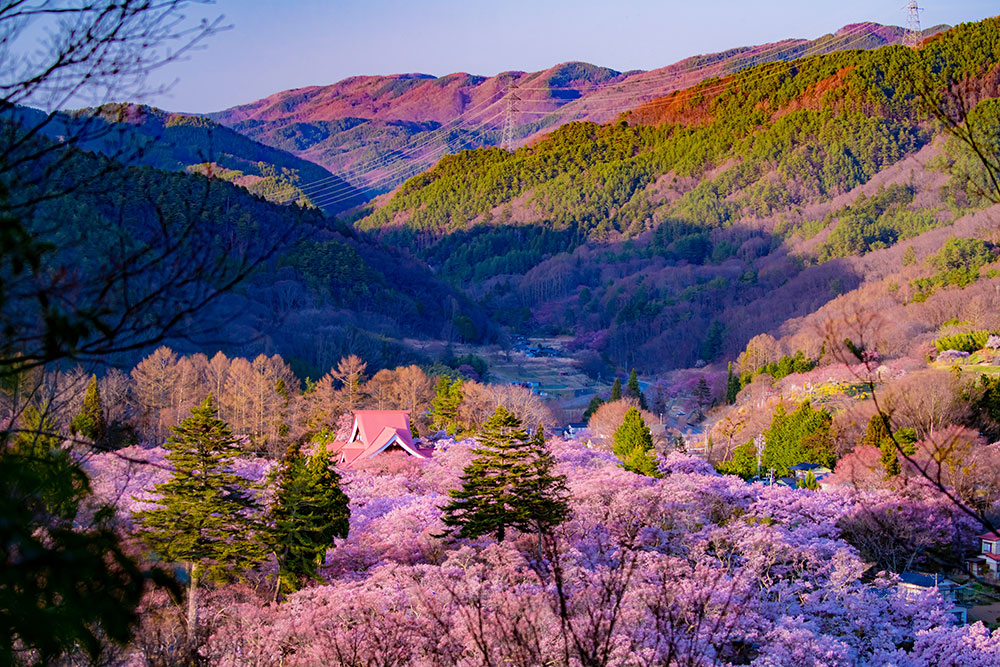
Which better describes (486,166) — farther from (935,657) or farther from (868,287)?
(935,657)

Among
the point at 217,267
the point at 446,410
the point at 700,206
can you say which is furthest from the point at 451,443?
the point at 700,206

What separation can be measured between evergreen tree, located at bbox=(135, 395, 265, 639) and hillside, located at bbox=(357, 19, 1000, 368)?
56265mm

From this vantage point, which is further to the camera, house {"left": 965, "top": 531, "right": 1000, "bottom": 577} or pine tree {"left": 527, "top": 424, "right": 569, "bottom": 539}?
house {"left": 965, "top": 531, "right": 1000, "bottom": 577}

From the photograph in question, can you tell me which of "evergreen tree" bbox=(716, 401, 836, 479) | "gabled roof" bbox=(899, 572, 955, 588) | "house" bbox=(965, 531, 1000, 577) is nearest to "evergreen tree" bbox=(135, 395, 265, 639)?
"gabled roof" bbox=(899, 572, 955, 588)

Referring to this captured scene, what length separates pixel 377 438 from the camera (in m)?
27.0

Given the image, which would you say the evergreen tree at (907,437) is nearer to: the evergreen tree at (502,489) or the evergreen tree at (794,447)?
the evergreen tree at (794,447)

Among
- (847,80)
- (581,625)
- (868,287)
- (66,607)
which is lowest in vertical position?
(868,287)

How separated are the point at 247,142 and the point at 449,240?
54455 millimetres

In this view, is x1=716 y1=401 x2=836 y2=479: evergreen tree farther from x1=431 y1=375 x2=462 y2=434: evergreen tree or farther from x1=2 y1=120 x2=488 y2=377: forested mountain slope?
x1=2 y1=120 x2=488 y2=377: forested mountain slope

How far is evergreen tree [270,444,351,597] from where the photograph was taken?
557 inches

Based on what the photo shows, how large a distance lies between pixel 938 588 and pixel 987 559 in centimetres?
367

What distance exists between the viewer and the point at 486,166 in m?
133

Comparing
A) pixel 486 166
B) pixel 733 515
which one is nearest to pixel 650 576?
pixel 733 515

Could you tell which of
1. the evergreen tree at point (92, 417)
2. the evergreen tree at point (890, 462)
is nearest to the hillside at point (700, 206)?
the evergreen tree at point (890, 462)
